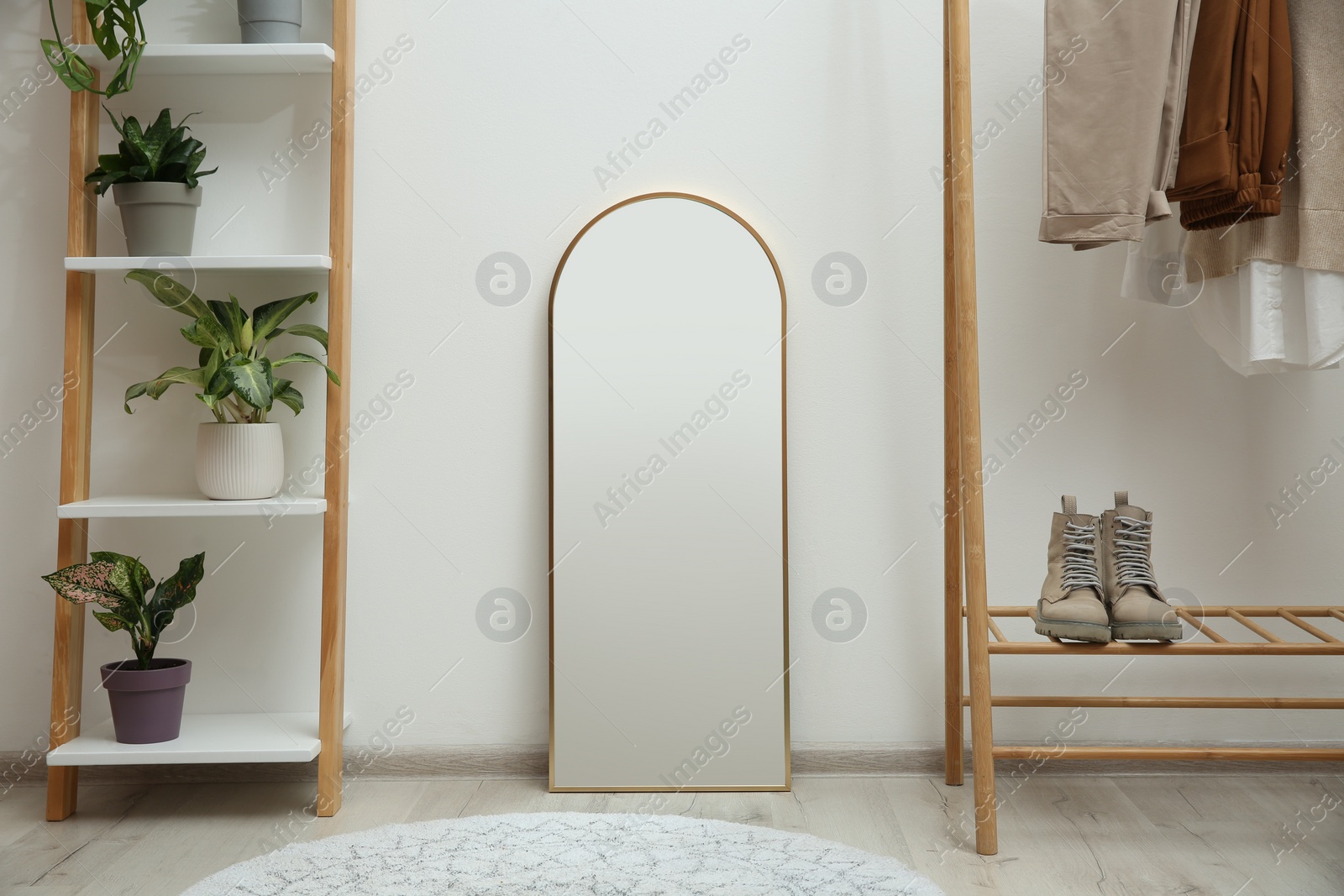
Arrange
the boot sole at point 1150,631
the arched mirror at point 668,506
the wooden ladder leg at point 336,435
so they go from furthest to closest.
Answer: the arched mirror at point 668,506
the wooden ladder leg at point 336,435
the boot sole at point 1150,631

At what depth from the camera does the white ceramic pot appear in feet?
5.90

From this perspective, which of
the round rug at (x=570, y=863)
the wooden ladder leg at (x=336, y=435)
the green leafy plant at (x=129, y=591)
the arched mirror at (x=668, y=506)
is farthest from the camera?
the arched mirror at (x=668, y=506)

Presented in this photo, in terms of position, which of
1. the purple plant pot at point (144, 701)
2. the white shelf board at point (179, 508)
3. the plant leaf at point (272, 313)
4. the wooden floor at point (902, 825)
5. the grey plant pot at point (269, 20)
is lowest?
the wooden floor at point (902, 825)

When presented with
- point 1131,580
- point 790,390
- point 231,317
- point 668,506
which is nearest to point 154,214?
point 231,317

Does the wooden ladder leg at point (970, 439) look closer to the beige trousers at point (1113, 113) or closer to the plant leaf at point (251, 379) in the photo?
the beige trousers at point (1113, 113)

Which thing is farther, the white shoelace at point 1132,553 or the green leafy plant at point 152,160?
the green leafy plant at point 152,160

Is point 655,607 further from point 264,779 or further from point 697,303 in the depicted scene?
point 264,779

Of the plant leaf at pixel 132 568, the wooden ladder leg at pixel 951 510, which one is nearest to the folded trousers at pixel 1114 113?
the wooden ladder leg at pixel 951 510

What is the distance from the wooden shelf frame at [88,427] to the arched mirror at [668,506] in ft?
1.37

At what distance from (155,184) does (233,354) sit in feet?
1.16

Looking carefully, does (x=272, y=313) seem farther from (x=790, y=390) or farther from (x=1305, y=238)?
(x=1305, y=238)

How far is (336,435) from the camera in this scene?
185 centimetres

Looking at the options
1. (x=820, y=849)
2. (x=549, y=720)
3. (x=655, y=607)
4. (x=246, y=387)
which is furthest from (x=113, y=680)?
(x=820, y=849)

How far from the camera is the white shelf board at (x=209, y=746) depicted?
1739mm
